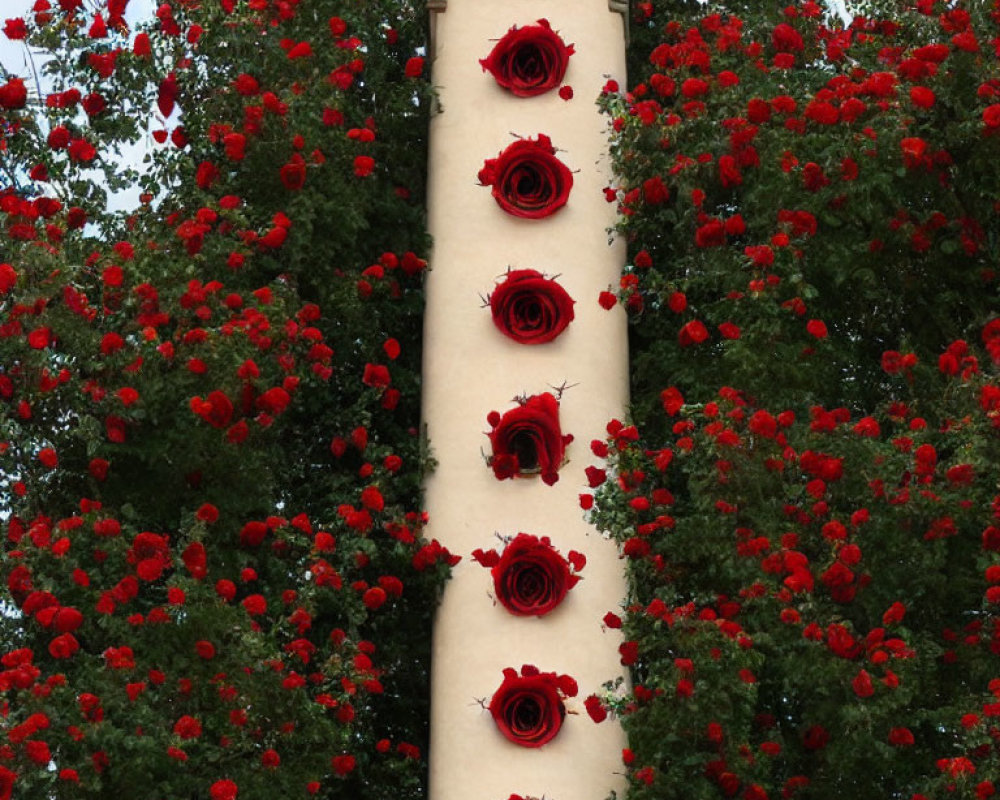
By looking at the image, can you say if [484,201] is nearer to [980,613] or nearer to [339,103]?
[339,103]

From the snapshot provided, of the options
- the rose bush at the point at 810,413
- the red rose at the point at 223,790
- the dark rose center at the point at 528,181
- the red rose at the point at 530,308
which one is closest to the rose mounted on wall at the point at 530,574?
the rose bush at the point at 810,413

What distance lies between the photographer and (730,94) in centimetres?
1744

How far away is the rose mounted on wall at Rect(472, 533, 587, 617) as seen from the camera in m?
16.7

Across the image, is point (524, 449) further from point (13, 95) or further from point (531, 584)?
point (13, 95)

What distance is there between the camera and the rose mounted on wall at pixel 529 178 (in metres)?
18.2

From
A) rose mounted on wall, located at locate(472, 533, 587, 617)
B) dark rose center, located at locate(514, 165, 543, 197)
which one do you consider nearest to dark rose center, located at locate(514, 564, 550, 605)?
rose mounted on wall, located at locate(472, 533, 587, 617)

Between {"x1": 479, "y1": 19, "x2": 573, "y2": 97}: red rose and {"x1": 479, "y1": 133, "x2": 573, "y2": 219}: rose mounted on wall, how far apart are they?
0.56 meters

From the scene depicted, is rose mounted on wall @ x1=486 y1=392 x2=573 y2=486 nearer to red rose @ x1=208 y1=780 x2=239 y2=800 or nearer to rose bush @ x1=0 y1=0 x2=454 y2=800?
rose bush @ x1=0 y1=0 x2=454 y2=800

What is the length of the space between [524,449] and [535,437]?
21 cm

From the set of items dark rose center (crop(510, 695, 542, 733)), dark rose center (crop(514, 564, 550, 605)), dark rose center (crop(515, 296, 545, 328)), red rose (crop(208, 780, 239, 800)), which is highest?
dark rose center (crop(515, 296, 545, 328))

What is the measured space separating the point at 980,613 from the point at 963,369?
171cm

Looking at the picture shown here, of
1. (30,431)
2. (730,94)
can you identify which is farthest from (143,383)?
(730,94)

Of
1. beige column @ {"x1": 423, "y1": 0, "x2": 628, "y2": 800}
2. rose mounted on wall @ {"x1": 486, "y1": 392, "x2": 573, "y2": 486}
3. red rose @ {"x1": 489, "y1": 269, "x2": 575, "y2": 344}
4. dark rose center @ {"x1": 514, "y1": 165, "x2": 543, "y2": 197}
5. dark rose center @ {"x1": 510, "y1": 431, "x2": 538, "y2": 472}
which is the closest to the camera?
beige column @ {"x1": 423, "y1": 0, "x2": 628, "y2": 800}

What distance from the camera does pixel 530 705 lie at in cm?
1650
